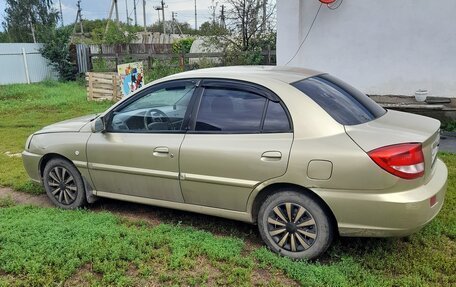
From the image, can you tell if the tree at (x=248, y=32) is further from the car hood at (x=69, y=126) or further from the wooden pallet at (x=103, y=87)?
the car hood at (x=69, y=126)

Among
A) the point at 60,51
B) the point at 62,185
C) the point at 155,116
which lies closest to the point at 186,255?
the point at 155,116

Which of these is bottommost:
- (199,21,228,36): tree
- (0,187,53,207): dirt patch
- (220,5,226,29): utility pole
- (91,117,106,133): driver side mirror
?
(0,187,53,207): dirt patch

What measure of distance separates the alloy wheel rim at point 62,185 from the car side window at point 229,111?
1780 mm

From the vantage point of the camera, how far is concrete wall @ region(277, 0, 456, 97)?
25.6 ft

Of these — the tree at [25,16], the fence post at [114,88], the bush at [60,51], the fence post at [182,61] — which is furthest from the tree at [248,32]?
the tree at [25,16]

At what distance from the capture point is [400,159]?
3000 millimetres

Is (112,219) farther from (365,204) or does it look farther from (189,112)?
(365,204)

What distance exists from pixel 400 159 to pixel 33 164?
13.1 feet

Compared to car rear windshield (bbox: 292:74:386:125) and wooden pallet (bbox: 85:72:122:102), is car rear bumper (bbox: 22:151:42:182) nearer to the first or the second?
car rear windshield (bbox: 292:74:386:125)

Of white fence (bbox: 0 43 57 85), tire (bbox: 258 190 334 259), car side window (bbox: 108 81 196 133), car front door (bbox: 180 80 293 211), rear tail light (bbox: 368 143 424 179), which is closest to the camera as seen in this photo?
rear tail light (bbox: 368 143 424 179)

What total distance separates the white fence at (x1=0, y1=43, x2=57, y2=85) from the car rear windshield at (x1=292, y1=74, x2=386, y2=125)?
1783cm

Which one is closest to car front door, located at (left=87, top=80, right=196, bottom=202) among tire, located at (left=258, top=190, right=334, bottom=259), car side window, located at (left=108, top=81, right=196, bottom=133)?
car side window, located at (left=108, top=81, right=196, bottom=133)

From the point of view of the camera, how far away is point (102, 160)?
4289mm

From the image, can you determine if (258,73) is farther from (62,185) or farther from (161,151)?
(62,185)
